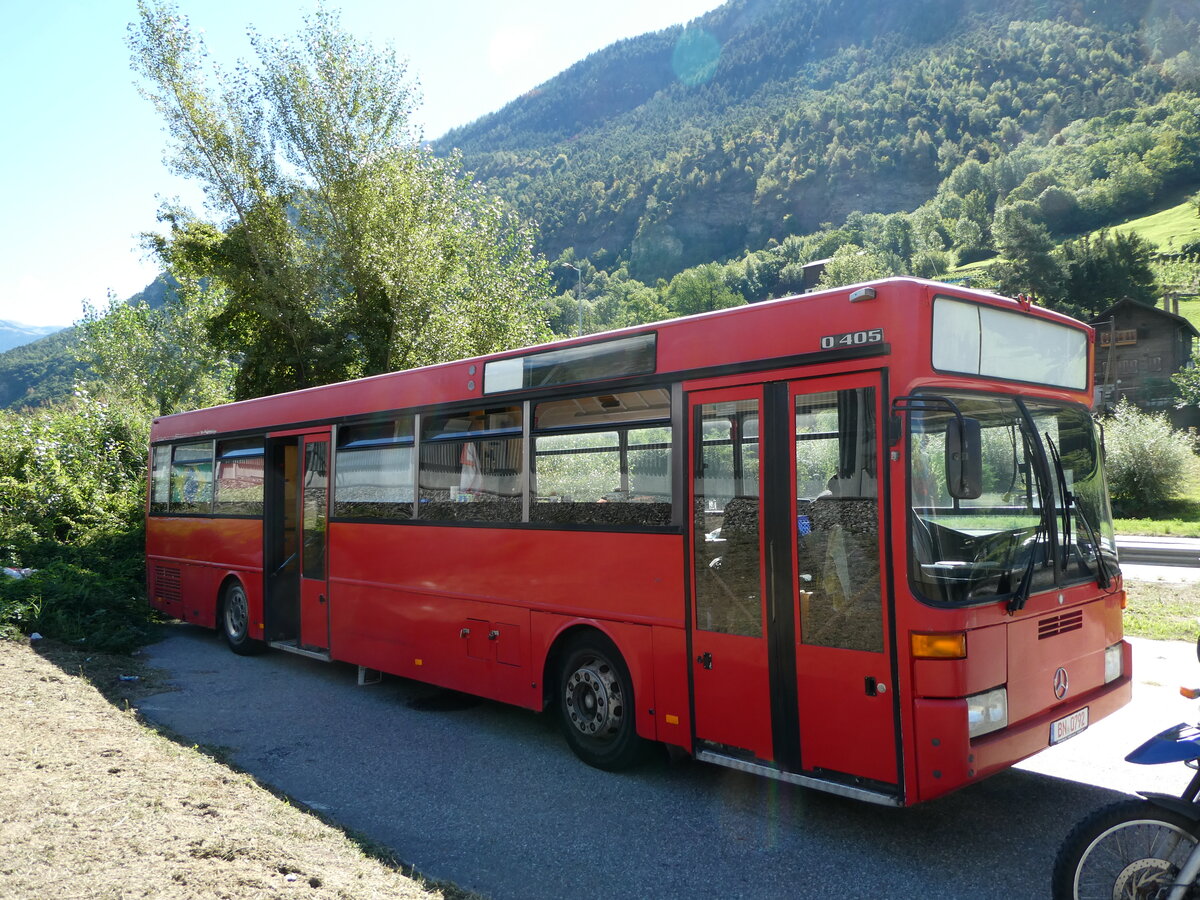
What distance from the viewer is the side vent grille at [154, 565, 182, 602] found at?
12.7 metres

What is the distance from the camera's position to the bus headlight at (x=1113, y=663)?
18.0 ft

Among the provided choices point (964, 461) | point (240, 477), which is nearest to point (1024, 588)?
point (964, 461)

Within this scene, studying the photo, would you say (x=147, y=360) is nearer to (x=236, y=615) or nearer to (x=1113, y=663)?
(x=236, y=615)

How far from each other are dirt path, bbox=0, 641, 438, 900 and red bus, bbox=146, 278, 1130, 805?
210 centimetres

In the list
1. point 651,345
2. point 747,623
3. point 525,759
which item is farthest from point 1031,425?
point 525,759

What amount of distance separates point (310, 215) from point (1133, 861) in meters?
19.4

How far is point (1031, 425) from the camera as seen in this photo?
5.23 meters

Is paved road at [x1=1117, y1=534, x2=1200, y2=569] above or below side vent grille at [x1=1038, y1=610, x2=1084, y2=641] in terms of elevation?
below

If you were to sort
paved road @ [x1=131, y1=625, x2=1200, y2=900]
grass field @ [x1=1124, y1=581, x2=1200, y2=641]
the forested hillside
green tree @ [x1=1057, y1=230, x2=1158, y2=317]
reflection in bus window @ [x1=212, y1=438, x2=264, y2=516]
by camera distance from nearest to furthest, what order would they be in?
paved road @ [x1=131, y1=625, x2=1200, y2=900] → grass field @ [x1=1124, y1=581, x2=1200, y2=641] → reflection in bus window @ [x1=212, y1=438, x2=264, y2=516] → green tree @ [x1=1057, y1=230, x2=1158, y2=317] → the forested hillside

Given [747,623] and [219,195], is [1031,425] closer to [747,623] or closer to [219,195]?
[747,623]

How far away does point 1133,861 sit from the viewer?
3461 mm

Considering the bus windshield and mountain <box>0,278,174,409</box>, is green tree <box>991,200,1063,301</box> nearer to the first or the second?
the bus windshield

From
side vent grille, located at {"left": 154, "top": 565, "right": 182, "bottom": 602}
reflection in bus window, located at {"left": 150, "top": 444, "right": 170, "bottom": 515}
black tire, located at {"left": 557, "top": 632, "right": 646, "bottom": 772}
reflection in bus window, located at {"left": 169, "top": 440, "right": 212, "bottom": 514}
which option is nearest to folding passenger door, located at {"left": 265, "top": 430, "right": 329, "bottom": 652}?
reflection in bus window, located at {"left": 169, "top": 440, "right": 212, "bottom": 514}

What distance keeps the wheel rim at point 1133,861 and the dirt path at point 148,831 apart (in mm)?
2918
